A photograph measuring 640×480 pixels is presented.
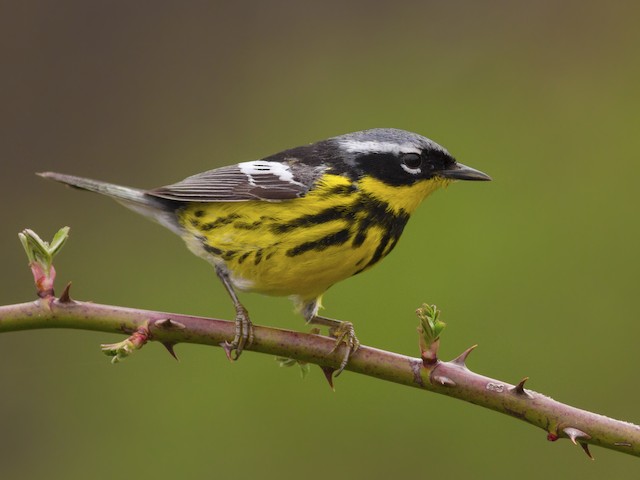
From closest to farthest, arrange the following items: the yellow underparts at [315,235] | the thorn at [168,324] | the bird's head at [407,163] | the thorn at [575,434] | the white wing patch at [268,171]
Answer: the thorn at [575,434] < the thorn at [168,324] < the yellow underparts at [315,235] < the bird's head at [407,163] < the white wing patch at [268,171]

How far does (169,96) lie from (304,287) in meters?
4.14

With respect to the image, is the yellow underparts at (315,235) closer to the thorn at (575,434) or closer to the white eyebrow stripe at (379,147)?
the white eyebrow stripe at (379,147)

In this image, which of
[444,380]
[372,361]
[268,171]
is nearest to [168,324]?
[372,361]

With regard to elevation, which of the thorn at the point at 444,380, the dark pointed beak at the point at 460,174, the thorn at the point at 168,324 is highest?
the dark pointed beak at the point at 460,174

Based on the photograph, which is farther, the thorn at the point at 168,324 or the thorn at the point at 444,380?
the thorn at the point at 168,324

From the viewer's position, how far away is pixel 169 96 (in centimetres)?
832


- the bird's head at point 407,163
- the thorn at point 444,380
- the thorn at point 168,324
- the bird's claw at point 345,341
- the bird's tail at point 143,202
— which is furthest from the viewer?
the bird's tail at point 143,202

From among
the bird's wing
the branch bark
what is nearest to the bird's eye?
the bird's wing

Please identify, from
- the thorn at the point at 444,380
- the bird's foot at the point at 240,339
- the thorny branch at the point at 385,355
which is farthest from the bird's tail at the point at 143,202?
the thorn at the point at 444,380

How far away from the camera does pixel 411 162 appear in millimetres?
4590

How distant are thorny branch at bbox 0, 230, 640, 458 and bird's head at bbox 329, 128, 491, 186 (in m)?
1.11

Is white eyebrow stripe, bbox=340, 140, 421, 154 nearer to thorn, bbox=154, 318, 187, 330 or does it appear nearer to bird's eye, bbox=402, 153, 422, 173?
bird's eye, bbox=402, 153, 422, 173

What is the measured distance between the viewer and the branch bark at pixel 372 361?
320 cm

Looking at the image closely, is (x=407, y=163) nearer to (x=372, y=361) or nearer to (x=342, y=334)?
(x=342, y=334)
